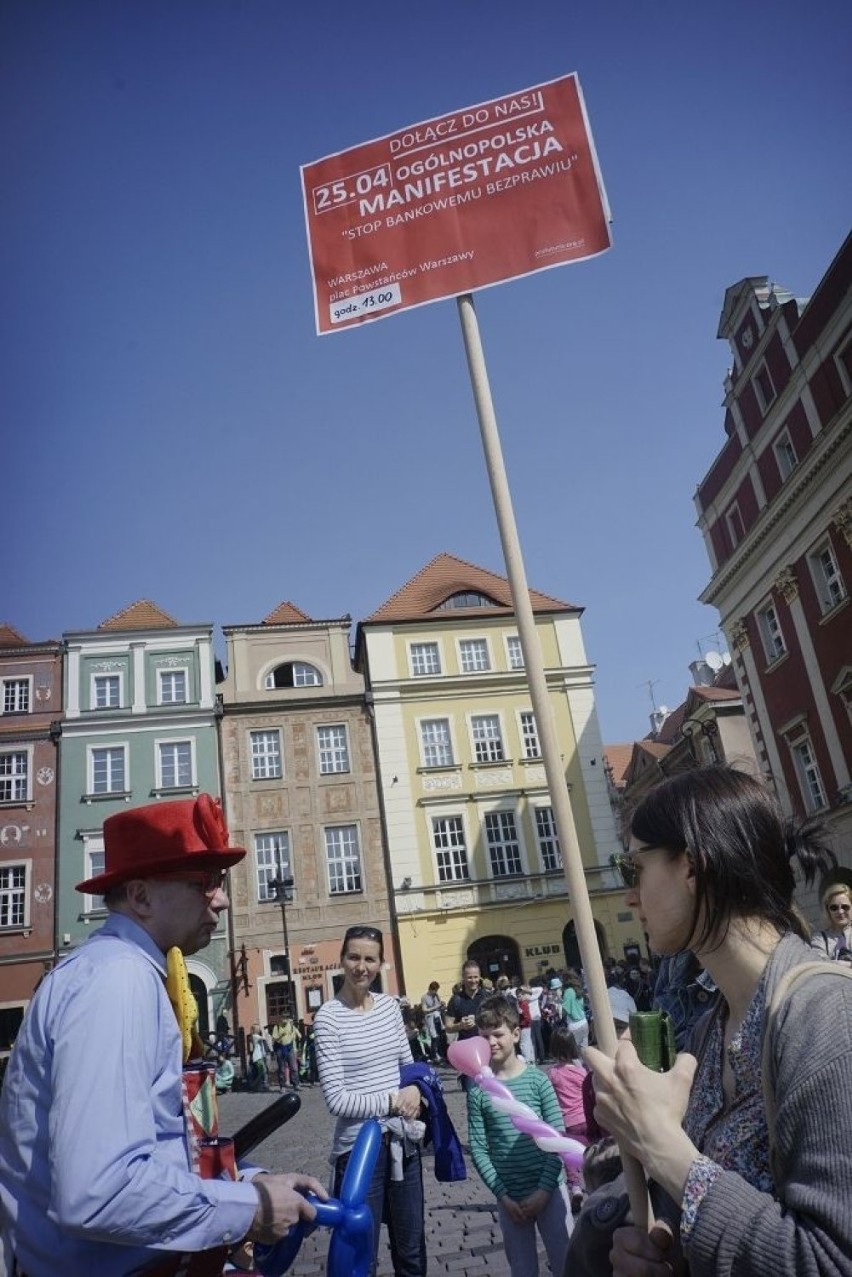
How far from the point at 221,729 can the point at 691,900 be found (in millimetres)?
30790

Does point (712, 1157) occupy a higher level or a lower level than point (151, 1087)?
lower

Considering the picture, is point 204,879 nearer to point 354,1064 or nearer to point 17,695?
point 354,1064

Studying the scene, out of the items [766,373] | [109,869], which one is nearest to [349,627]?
[766,373]

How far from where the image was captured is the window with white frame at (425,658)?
33.4 meters

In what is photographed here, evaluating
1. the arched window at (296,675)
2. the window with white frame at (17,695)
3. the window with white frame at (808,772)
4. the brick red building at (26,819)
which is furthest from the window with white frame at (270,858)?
the window with white frame at (808,772)

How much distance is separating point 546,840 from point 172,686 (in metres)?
14.7

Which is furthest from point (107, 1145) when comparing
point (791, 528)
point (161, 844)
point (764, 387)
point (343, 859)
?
point (343, 859)

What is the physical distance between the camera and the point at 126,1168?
1866 millimetres

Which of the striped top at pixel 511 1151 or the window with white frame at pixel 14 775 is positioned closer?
the striped top at pixel 511 1151

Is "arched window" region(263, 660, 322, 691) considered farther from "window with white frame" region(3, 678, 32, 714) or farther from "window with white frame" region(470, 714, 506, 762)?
"window with white frame" region(3, 678, 32, 714)

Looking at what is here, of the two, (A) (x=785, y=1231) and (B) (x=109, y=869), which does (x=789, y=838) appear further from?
(B) (x=109, y=869)

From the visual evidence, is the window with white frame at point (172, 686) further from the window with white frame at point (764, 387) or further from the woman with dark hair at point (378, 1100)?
the woman with dark hair at point (378, 1100)

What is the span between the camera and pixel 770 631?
2592 cm

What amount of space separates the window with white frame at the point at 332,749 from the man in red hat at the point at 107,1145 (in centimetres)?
2951
